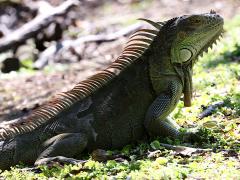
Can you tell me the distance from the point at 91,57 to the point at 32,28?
154 centimetres

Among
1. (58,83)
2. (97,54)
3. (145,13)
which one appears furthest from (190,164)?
(145,13)

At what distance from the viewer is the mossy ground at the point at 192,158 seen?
544cm

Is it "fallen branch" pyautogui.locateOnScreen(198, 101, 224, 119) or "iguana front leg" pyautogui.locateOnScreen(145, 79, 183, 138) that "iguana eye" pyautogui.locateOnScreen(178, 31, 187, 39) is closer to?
"iguana front leg" pyautogui.locateOnScreen(145, 79, 183, 138)

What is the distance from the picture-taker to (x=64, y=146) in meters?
6.27

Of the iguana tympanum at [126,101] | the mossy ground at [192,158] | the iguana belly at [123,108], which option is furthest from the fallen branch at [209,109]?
the iguana belly at [123,108]

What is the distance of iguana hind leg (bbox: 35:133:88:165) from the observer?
20.6ft

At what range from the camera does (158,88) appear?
6.60 metres

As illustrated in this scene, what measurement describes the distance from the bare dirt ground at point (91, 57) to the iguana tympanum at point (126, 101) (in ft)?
11.0

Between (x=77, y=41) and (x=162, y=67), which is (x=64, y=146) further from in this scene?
(x=77, y=41)

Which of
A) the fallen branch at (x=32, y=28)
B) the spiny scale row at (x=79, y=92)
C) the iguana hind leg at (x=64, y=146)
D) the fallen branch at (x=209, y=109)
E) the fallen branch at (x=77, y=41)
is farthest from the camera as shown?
the fallen branch at (x=77, y=41)

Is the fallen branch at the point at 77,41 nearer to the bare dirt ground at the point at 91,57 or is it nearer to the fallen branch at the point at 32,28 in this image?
the bare dirt ground at the point at 91,57

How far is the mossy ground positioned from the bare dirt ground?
3.46 metres

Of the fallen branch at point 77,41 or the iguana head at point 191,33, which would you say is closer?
the iguana head at point 191,33

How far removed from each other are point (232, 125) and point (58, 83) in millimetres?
5419
